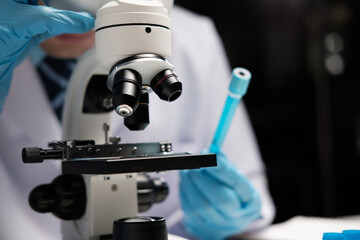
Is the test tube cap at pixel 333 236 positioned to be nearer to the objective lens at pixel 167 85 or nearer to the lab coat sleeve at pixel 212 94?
the objective lens at pixel 167 85

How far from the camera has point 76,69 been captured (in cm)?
88

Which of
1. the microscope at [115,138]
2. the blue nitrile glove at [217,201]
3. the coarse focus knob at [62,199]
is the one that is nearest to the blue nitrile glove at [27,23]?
the microscope at [115,138]

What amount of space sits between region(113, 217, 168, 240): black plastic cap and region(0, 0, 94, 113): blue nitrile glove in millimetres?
342

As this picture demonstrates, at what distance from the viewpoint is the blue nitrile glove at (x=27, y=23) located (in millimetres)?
747

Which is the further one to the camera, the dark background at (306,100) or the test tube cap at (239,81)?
the dark background at (306,100)

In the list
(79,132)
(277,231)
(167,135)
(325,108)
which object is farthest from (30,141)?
(325,108)

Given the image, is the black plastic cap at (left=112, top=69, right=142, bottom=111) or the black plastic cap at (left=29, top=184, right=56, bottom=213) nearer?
the black plastic cap at (left=112, top=69, right=142, bottom=111)

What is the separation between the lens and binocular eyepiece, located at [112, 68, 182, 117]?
2.00ft

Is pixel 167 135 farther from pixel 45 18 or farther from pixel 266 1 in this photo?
pixel 266 1

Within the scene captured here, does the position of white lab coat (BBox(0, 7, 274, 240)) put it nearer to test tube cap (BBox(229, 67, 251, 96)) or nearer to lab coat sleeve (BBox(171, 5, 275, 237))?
lab coat sleeve (BBox(171, 5, 275, 237))

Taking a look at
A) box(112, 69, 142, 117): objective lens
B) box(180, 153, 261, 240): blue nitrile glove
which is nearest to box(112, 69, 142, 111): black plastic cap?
box(112, 69, 142, 117): objective lens

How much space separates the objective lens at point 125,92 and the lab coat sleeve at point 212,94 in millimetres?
924

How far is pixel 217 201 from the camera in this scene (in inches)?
44.7

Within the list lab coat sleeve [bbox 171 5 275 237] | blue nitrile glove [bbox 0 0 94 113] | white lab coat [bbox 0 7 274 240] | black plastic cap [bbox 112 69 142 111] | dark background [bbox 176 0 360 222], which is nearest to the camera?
black plastic cap [bbox 112 69 142 111]
